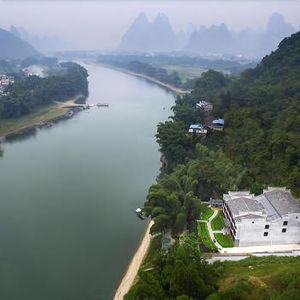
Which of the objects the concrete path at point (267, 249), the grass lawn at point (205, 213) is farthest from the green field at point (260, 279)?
the grass lawn at point (205, 213)

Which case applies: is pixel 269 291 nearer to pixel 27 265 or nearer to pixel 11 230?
pixel 27 265

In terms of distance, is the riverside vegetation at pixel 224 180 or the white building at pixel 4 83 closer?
the riverside vegetation at pixel 224 180

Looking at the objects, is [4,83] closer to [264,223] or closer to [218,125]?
[218,125]

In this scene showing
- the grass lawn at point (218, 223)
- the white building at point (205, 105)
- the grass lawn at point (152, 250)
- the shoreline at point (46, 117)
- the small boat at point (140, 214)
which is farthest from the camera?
the shoreline at point (46, 117)

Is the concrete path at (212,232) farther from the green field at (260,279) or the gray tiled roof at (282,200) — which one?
the gray tiled roof at (282,200)

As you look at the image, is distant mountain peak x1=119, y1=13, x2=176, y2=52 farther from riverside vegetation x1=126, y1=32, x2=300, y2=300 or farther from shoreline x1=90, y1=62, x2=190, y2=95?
riverside vegetation x1=126, y1=32, x2=300, y2=300

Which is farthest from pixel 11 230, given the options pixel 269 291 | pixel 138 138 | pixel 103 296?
pixel 138 138

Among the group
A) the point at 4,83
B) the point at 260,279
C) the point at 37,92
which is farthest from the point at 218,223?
the point at 4,83
